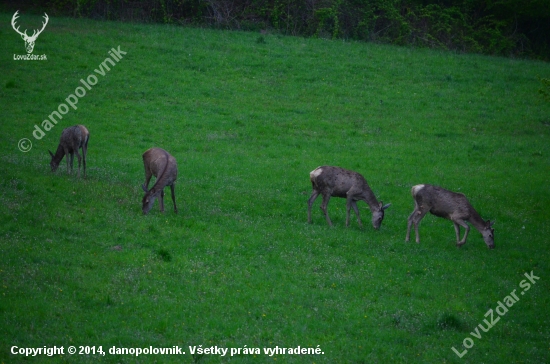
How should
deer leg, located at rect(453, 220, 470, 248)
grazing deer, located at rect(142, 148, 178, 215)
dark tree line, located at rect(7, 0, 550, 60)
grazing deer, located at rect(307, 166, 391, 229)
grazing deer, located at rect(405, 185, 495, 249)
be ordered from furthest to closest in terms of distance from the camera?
dark tree line, located at rect(7, 0, 550, 60) < grazing deer, located at rect(307, 166, 391, 229) < grazing deer, located at rect(405, 185, 495, 249) < deer leg, located at rect(453, 220, 470, 248) < grazing deer, located at rect(142, 148, 178, 215)

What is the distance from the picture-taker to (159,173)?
18312 millimetres

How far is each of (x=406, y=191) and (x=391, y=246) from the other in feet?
18.0

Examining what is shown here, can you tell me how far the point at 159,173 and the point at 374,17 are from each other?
27128 millimetres

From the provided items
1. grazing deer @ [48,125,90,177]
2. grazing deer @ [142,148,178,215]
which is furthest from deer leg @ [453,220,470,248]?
grazing deer @ [48,125,90,177]

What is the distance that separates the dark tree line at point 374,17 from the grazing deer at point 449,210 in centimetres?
2389

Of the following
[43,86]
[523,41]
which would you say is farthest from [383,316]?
[523,41]

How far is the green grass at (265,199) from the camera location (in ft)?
40.4

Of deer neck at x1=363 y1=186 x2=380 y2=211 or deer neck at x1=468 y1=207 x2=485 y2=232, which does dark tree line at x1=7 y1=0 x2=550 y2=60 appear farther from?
deer neck at x1=468 y1=207 x2=485 y2=232

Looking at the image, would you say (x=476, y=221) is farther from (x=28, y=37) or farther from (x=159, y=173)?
(x=28, y=37)

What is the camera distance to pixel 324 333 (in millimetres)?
12359

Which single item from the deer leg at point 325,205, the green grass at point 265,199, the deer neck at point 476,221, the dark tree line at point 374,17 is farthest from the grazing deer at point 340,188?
the dark tree line at point 374,17

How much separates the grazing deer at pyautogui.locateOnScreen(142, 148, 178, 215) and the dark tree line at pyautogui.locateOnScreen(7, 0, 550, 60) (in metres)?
22.6

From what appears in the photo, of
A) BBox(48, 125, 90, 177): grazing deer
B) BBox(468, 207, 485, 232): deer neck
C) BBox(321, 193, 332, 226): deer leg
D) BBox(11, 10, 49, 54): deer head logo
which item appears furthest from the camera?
BBox(11, 10, 49, 54): deer head logo

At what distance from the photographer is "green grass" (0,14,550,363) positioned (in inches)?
485
